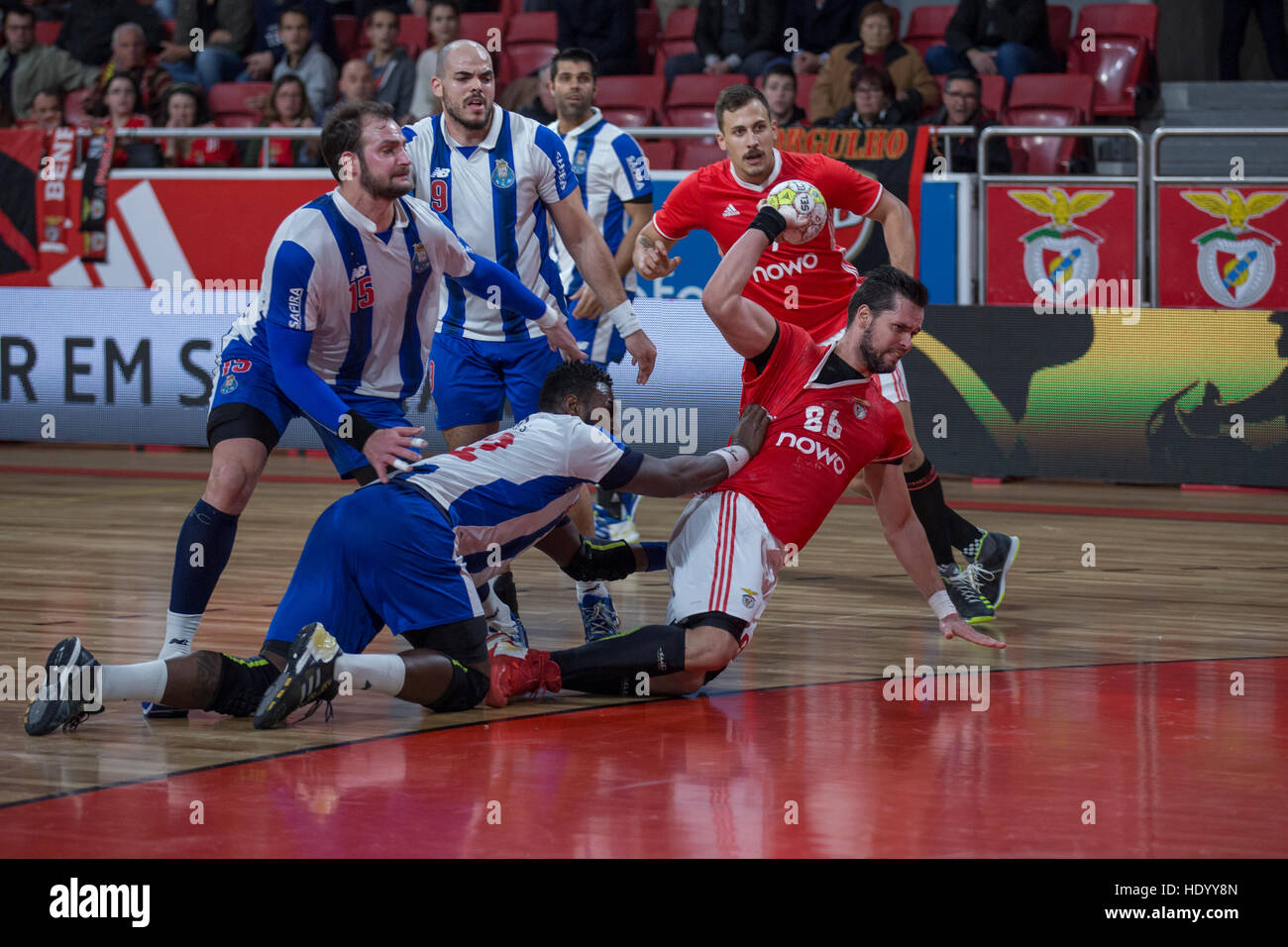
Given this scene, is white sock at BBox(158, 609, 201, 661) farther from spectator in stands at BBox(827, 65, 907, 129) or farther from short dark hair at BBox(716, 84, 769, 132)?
spectator in stands at BBox(827, 65, 907, 129)

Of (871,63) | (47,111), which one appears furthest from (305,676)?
(47,111)

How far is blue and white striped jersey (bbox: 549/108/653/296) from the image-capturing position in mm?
9164

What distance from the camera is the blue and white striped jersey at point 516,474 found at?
5629 millimetres

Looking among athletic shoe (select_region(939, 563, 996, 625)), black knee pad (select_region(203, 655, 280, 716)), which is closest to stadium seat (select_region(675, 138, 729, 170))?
athletic shoe (select_region(939, 563, 996, 625))

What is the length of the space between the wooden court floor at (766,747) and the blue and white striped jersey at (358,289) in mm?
1108

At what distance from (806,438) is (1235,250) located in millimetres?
6556

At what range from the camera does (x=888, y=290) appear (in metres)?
6.07

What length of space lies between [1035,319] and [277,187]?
19.6 ft

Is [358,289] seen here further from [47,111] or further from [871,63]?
[47,111]

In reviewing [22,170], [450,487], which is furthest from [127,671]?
[22,170]

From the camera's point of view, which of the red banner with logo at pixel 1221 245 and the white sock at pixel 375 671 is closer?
the white sock at pixel 375 671

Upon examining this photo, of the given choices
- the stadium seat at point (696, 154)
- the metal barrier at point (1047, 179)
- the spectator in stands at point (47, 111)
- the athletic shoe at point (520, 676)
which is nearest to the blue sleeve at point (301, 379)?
the athletic shoe at point (520, 676)

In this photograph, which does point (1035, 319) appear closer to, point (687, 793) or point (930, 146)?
point (930, 146)

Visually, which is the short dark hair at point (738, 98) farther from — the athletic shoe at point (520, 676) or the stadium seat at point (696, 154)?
the stadium seat at point (696, 154)
